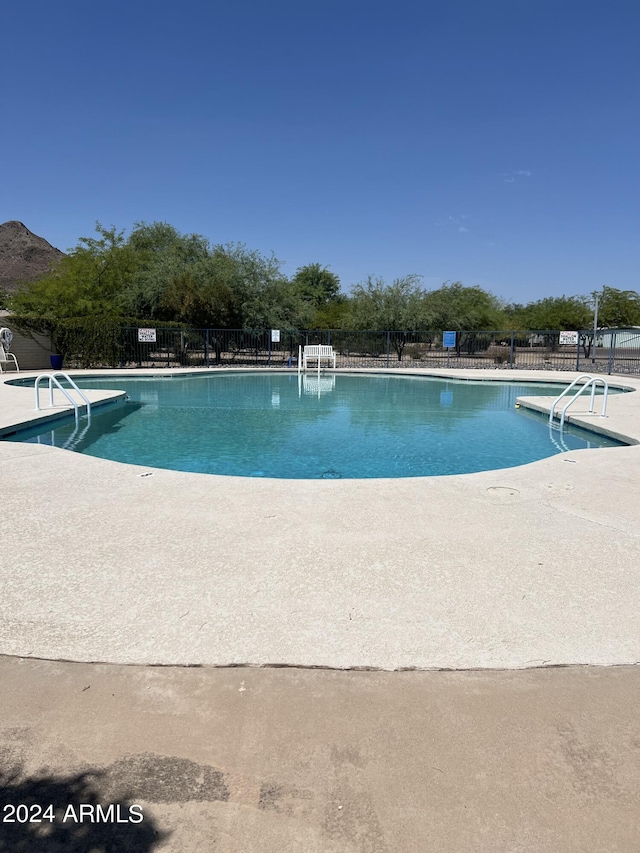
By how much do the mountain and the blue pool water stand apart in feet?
374

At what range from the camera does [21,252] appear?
117812 mm

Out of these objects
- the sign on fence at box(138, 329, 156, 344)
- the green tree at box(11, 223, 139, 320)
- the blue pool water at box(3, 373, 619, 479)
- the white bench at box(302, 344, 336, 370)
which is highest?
the green tree at box(11, 223, 139, 320)

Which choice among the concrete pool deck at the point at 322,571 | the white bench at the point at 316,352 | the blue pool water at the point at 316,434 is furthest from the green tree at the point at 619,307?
the concrete pool deck at the point at 322,571

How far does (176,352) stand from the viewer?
91.0 ft

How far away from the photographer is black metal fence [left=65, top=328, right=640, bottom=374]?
25875 millimetres

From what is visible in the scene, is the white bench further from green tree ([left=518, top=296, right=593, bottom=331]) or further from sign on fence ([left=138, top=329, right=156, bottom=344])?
green tree ([left=518, top=296, right=593, bottom=331])

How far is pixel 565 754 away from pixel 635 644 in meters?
0.97

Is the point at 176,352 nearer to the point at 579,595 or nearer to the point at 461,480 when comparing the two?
the point at 461,480

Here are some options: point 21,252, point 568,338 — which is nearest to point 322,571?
point 568,338

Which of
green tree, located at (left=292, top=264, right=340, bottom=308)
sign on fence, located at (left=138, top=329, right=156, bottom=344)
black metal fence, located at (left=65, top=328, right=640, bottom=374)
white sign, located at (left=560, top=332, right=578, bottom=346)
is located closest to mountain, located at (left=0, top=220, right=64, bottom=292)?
green tree, located at (left=292, top=264, right=340, bottom=308)

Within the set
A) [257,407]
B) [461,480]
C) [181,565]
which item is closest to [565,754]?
[181,565]

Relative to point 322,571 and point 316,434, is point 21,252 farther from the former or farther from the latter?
point 322,571

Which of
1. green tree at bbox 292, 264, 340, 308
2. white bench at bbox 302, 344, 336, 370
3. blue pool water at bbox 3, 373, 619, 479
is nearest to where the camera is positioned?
blue pool water at bbox 3, 373, 619, 479

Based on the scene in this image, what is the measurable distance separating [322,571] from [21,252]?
136 m
